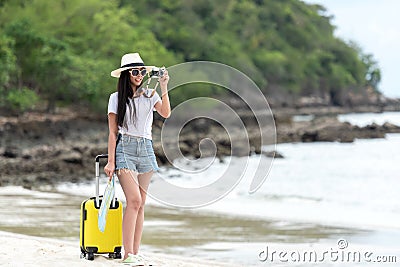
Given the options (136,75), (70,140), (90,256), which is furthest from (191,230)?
(70,140)

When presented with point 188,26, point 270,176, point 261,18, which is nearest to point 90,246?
point 270,176

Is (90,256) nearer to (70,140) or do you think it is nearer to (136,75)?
(136,75)

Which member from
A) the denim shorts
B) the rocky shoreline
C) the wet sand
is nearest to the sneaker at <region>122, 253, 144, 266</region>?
the denim shorts

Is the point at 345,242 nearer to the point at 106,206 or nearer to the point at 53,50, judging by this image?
the point at 106,206

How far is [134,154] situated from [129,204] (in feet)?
1.22

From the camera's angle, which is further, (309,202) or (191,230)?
(309,202)

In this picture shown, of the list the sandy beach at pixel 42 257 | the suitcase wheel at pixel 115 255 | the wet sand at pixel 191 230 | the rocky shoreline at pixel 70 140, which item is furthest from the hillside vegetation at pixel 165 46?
the suitcase wheel at pixel 115 255

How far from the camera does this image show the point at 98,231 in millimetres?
6602

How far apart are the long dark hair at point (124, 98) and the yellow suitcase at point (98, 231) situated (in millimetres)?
333

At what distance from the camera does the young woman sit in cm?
647

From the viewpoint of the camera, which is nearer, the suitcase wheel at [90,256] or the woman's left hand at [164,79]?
the woman's left hand at [164,79]

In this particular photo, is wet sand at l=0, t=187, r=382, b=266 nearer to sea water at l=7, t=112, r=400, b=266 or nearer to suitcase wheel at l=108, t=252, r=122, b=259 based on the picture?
sea water at l=7, t=112, r=400, b=266

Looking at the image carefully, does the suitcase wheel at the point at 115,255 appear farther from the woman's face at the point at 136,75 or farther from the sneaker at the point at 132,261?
the woman's face at the point at 136,75

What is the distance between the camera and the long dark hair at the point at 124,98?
21.2 feet
